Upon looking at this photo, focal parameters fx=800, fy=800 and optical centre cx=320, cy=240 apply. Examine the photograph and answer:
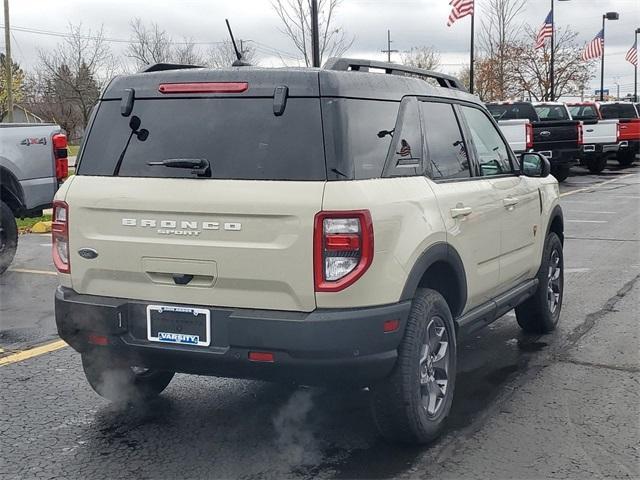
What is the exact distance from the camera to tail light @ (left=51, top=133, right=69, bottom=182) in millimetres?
9414

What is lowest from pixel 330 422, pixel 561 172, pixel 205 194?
pixel 330 422

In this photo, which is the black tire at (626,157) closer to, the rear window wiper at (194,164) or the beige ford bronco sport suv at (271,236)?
the beige ford bronco sport suv at (271,236)

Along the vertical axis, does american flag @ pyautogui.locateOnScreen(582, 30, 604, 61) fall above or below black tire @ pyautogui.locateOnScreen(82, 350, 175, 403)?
above

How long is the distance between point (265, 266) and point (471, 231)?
1472mm

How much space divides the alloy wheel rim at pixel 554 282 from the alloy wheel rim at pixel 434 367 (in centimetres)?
235

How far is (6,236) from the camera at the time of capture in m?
8.99

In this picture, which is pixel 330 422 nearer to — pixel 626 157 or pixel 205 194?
pixel 205 194

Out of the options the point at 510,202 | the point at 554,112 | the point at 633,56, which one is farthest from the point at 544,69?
the point at 510,202

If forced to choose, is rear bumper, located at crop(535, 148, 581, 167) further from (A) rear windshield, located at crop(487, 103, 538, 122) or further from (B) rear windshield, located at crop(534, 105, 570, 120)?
(B) rear windshield, located at crop(534, 105, 570, 120)

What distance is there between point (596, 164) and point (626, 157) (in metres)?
3.57

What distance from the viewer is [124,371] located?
15.2 feet

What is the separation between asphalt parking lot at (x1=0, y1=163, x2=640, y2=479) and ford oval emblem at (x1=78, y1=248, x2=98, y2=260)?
3.22 ft

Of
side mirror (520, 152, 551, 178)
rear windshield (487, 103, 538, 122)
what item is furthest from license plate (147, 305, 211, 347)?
rear windshield (487, 103, 538, 122)

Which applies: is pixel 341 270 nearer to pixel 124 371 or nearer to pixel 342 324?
pixel 342 324
